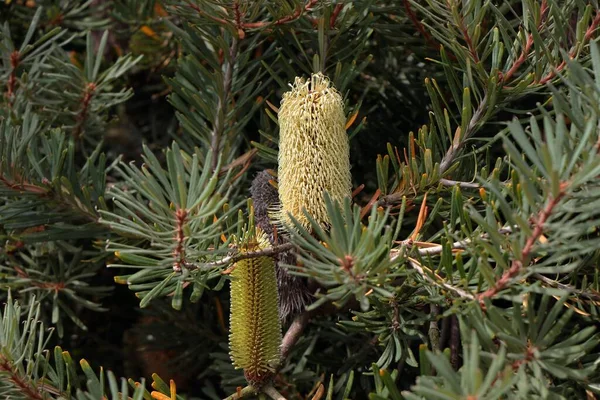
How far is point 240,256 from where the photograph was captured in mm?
492

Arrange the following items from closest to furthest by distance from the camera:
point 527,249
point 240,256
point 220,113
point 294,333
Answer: point 527,249 < point 240,256 < point 294,333 < point 220,113

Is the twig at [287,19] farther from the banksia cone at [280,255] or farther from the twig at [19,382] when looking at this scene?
the twig at [19,382]

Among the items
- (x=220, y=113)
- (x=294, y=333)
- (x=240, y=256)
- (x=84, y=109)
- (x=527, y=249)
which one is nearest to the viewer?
(x=527, y=249)

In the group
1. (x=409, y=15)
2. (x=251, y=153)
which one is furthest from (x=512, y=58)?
(x=251, y=153)

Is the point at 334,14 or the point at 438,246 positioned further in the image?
the point at 334,14

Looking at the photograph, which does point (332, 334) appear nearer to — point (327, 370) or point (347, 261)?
point (327, 370)

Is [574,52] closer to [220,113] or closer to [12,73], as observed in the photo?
[220,113]

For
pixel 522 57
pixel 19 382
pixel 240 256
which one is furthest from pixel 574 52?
pixel 19 382

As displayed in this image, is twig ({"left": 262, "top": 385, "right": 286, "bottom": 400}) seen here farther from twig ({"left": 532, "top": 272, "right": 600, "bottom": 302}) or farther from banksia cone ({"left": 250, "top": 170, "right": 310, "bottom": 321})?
twig ({"left": 532, "top": 272, "right": 600, "bottom": 302})

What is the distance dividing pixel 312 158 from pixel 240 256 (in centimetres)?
8

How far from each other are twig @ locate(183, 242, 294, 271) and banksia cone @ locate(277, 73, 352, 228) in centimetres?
2

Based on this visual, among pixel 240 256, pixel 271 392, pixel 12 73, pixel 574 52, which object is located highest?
pixel 12 73

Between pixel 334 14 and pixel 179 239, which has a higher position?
pixel 334 14

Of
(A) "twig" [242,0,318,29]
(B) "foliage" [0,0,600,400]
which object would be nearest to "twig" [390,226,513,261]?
(B) "foliage" [0,0,600,400]
